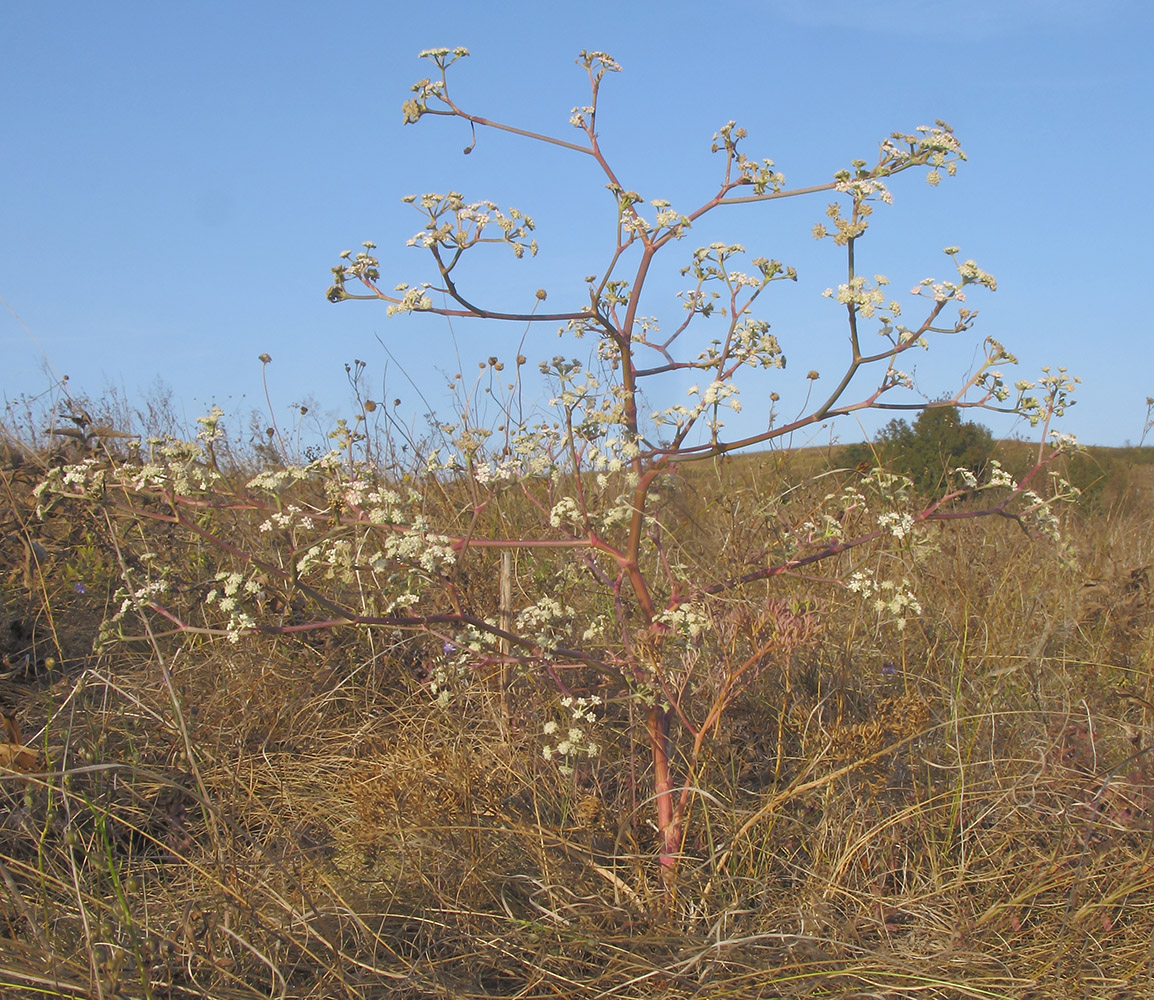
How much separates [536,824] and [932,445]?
6442 mm

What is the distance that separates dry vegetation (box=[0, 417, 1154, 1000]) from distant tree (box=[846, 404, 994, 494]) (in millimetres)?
3778

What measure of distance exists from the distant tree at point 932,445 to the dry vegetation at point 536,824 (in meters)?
3.78

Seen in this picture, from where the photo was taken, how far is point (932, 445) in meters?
7.78

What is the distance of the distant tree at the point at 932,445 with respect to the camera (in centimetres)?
721

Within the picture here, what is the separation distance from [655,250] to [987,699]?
1709 mm

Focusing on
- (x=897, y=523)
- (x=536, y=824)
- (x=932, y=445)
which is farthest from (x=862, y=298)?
(x=932, y=445)

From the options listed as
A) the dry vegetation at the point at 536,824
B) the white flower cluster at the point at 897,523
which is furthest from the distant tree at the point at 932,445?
the white flower cluster at the point at 897,523

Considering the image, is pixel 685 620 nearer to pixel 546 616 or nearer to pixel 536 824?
pixel 546 616

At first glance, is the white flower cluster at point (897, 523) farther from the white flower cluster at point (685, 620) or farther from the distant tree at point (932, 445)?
the distant tree at point (932, 445)

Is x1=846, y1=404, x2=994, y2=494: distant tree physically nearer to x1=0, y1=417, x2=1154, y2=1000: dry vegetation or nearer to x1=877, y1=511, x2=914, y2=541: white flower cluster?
x1=0, y1=417, x2=1154, y2=1000: dry vegetation

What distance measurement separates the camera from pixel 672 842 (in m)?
2.14

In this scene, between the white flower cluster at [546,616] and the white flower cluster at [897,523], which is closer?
the white flower cluster at [897,523]

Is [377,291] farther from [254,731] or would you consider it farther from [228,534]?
[228,534]

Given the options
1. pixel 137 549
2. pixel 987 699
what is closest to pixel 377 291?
pixel 987 699
